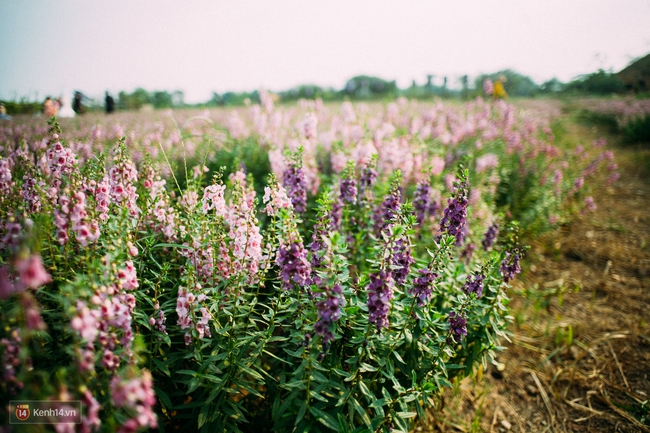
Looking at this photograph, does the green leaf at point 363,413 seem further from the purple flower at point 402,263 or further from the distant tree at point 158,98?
the distant tree at point 158,98

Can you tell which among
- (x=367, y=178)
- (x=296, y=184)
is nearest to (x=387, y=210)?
(x=367, y=178)

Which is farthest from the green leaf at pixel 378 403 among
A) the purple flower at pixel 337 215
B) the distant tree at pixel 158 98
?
the distant tree at pixel 158 98

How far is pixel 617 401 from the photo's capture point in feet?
10.9

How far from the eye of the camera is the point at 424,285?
85.2 inches

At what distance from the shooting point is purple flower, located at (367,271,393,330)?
6.34 feet

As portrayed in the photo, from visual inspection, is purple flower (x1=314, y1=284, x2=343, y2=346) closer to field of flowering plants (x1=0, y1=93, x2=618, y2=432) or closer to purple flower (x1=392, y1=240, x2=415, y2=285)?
field of flowering plants (x1=0, y1=93, x2=618, y2=432)

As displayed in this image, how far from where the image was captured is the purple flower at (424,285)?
2.14m

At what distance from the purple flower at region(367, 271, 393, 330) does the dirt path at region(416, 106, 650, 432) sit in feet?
5.57

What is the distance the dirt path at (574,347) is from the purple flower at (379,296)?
5.57ft

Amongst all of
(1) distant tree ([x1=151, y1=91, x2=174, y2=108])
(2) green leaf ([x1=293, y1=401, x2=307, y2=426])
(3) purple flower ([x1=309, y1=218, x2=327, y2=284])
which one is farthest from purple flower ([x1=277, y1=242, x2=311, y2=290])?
(1) distant tree ([x1=151, y1=91, x2=174, y2=108])

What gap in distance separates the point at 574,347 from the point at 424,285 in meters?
3.23

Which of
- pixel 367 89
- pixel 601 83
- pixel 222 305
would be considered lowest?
pixel 222 305

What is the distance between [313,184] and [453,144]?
468 centimetres

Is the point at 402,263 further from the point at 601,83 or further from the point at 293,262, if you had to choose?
the point at 601,83
